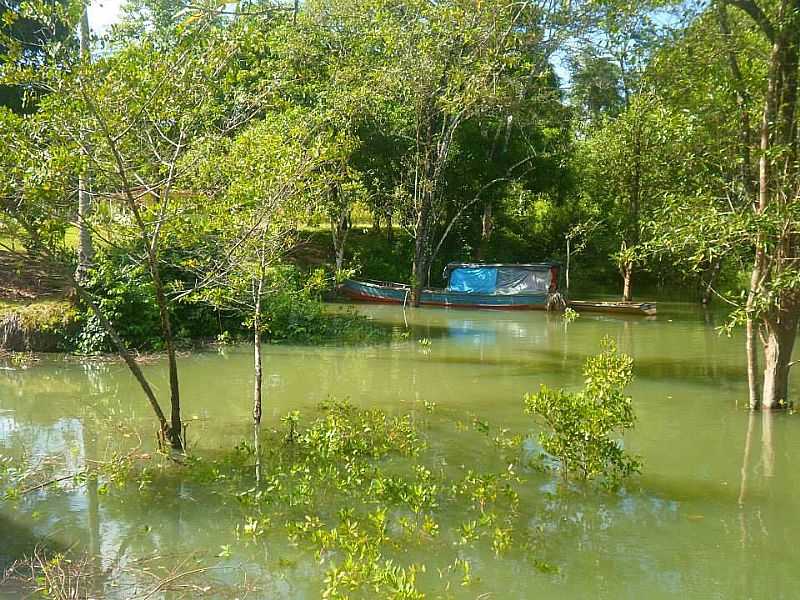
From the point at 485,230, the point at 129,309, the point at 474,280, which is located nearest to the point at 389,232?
the point at 485,230

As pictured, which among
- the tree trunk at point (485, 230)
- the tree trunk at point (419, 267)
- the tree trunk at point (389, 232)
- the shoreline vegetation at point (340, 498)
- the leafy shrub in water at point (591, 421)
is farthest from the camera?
the tree trunk at point (389, 232)

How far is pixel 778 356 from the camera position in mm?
10109

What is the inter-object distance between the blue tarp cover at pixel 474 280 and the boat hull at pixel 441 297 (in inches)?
45.8

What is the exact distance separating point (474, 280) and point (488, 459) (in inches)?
698

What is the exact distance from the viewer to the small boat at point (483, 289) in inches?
938

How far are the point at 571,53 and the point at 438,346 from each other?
13567 millimetres

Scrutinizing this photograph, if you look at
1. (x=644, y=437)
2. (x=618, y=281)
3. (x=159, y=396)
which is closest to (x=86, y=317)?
(x=159, y=396)

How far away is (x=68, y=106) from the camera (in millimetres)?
6555

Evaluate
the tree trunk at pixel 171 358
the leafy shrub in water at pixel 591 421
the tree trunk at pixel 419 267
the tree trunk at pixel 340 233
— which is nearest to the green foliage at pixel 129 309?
the tree trunk at pixel 171 358

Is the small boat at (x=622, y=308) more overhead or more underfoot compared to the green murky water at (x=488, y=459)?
more overhead

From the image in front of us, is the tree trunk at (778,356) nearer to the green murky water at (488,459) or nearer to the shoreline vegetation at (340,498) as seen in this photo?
the green murky water at (488,459)

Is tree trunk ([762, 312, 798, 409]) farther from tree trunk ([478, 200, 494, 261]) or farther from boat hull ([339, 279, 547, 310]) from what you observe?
tree trunk ([478, 200, 494, 261])

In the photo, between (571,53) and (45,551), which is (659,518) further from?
(571,53)

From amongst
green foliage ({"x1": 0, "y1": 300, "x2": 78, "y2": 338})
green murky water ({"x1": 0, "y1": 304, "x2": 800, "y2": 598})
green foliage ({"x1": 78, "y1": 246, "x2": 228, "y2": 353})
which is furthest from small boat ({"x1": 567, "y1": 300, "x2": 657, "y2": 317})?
green foliage ({"x1": 0, "y1": 300, "x2": 78, "y2": 338})
